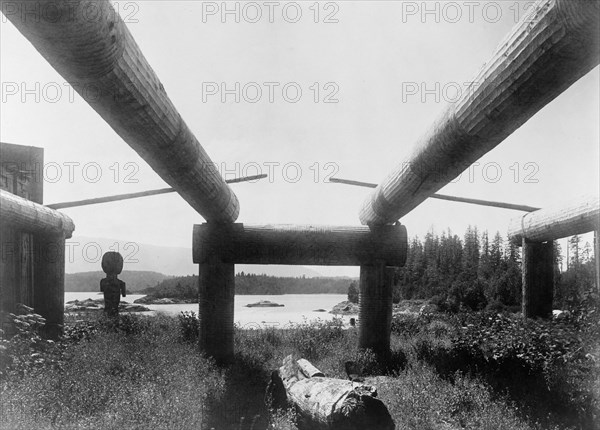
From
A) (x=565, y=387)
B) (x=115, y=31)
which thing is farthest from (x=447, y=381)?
(x=115, y=31)

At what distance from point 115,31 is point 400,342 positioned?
27.7 feet

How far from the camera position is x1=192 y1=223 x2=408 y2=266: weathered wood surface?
7898 mm

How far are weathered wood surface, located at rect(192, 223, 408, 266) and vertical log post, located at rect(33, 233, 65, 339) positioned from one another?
2605 mm

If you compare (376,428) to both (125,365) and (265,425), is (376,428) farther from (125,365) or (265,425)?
(125,365)

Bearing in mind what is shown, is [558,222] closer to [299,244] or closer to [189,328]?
[299,244]

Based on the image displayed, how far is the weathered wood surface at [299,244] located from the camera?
7.90 meters

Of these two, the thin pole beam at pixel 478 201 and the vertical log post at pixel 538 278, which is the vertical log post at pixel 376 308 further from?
the vertical log post at pixel 538 278

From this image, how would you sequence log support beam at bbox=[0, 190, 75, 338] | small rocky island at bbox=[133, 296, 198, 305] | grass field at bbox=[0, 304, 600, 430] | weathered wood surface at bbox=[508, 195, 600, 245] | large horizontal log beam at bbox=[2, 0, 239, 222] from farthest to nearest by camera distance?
small rocky island at bbox=[133, 296, 198, 305]
log support beam at bbox=[0, 190, 75, 338]
weathered wood surface at bbox=[508, 195, 600, 245]
grass field at bbox=[0, 304, 600, 430]
large horizontal log beam at bbox=[2, 0, 239, 222]

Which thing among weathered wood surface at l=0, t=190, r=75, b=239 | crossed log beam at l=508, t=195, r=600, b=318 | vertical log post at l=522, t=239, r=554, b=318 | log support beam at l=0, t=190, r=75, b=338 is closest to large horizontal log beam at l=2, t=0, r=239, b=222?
weathered wood surface at l=0, t=190, r=75, b=239

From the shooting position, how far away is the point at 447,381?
643 cm

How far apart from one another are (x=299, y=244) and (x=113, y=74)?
5.30 m

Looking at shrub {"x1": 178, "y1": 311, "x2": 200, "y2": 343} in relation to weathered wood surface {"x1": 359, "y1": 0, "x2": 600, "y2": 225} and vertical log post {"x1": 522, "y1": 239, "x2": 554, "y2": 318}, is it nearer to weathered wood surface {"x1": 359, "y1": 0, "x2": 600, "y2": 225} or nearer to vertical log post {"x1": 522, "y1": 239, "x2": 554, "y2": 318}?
vertical log post {"x1": 522, "y1": 239, "x2": 554, "y2": 318}

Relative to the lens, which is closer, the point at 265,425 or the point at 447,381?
the point at 265,425

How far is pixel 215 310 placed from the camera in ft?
26.1
